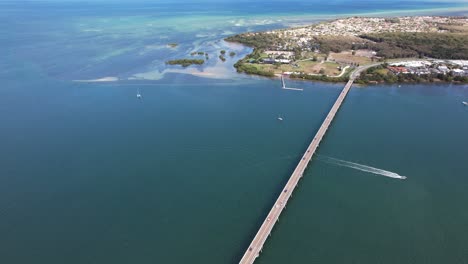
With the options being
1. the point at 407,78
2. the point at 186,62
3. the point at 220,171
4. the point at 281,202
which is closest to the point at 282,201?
the point at 281,202

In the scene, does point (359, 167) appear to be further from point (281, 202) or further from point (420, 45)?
point (420, 45)

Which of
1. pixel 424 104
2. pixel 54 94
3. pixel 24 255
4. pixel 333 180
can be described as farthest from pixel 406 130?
pixel 54 94

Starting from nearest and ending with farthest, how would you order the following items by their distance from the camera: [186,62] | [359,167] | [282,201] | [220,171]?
[282,201]
[220,171]
[359,167]
[186,62]

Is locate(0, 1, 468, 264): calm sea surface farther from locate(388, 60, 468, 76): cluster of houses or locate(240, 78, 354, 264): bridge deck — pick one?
locate(388, 60, 468, 76): cluster of houses

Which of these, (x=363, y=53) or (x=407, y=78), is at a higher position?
(x=363, y=53)

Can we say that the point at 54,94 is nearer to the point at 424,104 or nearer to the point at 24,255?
the point at 24,255

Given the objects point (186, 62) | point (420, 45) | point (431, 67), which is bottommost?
point (431, 67)
